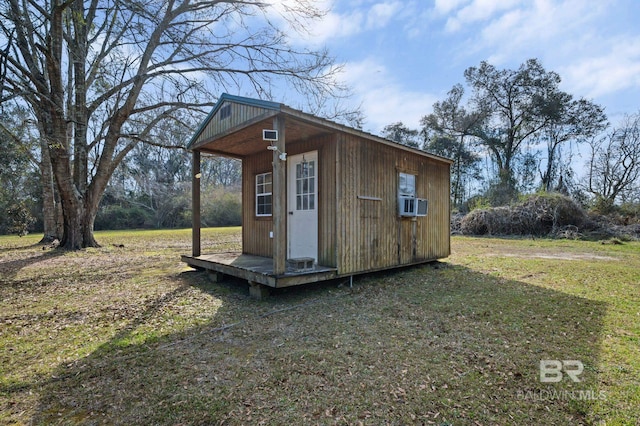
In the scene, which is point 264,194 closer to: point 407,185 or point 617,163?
point 407,185

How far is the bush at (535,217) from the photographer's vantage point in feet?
48.5

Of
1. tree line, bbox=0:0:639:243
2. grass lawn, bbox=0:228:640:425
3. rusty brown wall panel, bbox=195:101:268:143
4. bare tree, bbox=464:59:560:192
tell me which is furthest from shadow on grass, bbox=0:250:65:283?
bare tree, bbox=464:59:560:192

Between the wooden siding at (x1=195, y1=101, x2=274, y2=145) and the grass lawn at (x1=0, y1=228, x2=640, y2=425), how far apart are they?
8.87ft

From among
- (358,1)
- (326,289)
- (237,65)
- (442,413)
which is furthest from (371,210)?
(237,65)

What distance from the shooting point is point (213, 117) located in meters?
5.94

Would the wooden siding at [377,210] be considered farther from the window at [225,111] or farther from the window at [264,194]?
the window at [264,194]

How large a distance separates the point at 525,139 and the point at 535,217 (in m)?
12.1

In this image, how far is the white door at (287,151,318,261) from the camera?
5777 mm

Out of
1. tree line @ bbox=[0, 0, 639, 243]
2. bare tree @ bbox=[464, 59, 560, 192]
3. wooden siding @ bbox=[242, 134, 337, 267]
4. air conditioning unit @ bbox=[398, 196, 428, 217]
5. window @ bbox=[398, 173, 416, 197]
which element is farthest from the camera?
bare tree @ bbox=[464, 59, 560, 192]

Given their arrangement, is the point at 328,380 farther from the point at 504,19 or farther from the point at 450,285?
the point at 504,19

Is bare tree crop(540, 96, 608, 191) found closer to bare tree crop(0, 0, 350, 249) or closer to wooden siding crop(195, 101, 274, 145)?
bare tree crop(0, 0, 350, 249)

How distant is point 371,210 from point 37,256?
9206 millimetres

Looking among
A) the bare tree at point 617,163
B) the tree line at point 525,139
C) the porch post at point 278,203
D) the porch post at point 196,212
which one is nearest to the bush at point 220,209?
the tree line at point 525,139

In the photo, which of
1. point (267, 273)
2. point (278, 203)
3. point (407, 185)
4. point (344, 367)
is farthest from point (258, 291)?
point (407, 185)
